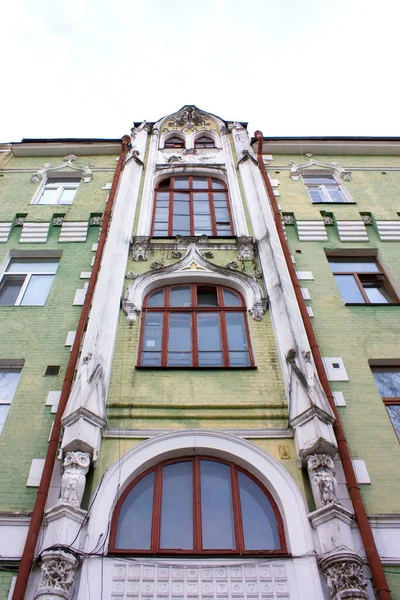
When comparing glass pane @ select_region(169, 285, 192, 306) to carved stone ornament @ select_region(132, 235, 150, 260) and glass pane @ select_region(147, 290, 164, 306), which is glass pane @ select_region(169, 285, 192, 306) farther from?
carved stone ornament @ select_region(132, 235, 150, 260)

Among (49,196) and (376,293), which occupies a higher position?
(49,196)

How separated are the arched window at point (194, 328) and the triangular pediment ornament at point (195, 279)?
0.53 feet

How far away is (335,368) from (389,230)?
5986 mm

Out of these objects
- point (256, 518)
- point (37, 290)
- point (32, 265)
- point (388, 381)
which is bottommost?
point (256, 518)

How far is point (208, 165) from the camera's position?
17.0 m

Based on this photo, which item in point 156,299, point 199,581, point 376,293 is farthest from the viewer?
point 376,293

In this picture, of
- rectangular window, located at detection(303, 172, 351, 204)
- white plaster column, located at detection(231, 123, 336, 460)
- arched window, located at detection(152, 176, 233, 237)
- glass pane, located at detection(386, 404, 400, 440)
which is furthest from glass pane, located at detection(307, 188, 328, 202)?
glass pane, located at detection(386, 404, 400, 440)

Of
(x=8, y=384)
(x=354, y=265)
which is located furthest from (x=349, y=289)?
(x=8, y=384)

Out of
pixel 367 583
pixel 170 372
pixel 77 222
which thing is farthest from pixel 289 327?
pixel 77 222

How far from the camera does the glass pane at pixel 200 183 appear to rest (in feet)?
53.9

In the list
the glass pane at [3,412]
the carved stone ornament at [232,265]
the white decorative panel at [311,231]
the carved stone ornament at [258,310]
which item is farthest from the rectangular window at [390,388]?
the glass pane at [3,412]

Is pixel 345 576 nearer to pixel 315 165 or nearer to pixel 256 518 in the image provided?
pixel 256 518

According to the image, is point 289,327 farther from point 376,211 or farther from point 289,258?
point 376,211

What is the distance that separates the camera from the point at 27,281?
41.8 feet
